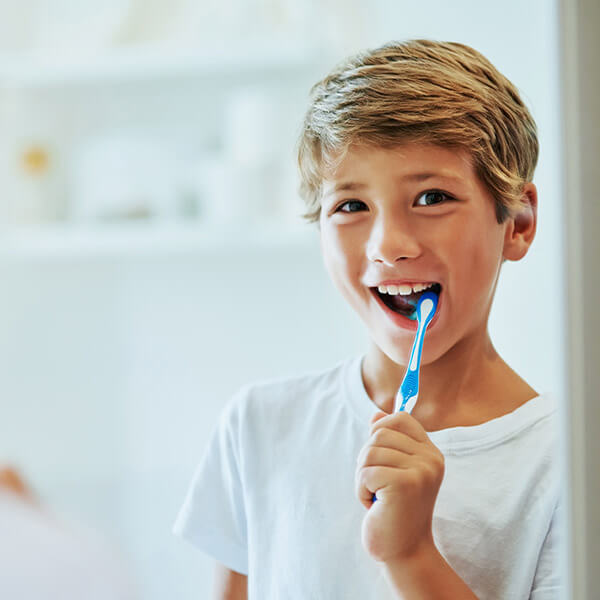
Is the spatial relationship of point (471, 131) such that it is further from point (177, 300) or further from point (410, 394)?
point (177, 300)

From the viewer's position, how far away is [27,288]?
3.65ft

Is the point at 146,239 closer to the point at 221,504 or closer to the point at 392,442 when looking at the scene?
the point at 221,504

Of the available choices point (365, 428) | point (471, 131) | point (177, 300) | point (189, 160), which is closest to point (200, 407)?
point (177, 300)

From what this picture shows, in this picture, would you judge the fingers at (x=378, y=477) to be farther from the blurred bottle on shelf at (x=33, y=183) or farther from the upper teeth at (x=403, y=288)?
the blurred bottle on shelf at (x=33, y=183)

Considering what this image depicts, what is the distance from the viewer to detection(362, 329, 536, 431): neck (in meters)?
0.36

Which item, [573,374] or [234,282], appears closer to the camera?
[573,374]

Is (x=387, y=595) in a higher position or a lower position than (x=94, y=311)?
lower

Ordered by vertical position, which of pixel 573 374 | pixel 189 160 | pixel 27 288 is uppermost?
pixel 189 160

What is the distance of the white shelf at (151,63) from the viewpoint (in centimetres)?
95

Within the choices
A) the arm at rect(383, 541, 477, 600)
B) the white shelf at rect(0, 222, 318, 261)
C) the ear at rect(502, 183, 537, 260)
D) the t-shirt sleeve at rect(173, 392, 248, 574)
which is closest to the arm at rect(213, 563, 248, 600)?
the t-shirt sleeve at rect(173, 392, 248, 574)

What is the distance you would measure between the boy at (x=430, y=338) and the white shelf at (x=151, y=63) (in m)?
0.60

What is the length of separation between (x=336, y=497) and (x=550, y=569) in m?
0.11

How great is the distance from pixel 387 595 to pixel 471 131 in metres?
0.22

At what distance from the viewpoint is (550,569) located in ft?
1.12
